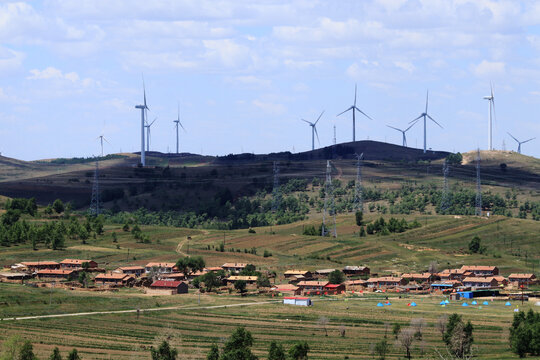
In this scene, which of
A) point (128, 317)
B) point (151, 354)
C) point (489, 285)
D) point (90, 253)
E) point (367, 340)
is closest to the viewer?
point (151, 354)

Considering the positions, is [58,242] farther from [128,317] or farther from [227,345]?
[227,345]

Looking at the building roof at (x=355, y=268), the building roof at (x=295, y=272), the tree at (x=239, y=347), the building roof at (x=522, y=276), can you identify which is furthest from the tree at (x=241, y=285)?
the tree at (x=239, y=347)

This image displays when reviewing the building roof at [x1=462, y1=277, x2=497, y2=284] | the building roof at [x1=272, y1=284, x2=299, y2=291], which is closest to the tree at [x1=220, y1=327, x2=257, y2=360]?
the building roof at [x1=272, y1=284, x2=299, y2=291]

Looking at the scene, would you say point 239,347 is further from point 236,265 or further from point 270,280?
point 236,265

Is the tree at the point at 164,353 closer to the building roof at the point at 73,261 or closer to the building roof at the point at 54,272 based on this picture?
the building roof at the point at 54,272

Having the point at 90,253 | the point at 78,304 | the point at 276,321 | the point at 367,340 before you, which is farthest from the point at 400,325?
the point at 90,253
